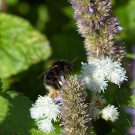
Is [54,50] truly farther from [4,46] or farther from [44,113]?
[44,113]

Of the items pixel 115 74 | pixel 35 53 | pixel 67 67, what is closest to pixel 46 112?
pixel 67 67

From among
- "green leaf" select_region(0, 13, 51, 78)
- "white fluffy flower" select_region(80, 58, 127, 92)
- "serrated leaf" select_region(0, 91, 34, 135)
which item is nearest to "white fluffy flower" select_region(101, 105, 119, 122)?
"white fluffy flower" select_region(80, 58, 127, 92)

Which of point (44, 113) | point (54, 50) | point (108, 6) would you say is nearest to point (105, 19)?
point (108, 6)

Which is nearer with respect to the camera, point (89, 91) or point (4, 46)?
point (89, 91)

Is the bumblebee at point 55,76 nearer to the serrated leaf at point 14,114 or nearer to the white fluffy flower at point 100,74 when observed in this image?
the white fluffy flower at point 100,74

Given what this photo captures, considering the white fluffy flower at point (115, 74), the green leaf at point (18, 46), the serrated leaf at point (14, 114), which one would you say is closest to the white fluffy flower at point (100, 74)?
the white fluffy flower at point (115, 74)

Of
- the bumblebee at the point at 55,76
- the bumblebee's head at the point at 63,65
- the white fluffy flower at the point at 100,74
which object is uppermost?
the white fluffy flower at the point at 100,74

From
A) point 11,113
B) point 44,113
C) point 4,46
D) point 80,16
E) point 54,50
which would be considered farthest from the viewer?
point 54,50
